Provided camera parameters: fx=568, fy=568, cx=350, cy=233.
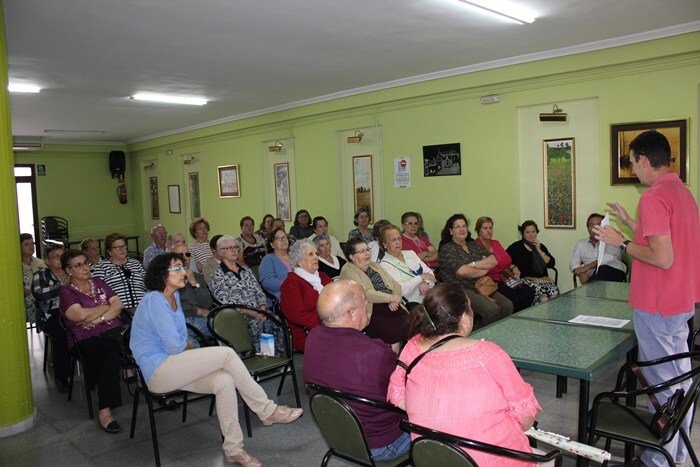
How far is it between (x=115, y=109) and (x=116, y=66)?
10.9ft

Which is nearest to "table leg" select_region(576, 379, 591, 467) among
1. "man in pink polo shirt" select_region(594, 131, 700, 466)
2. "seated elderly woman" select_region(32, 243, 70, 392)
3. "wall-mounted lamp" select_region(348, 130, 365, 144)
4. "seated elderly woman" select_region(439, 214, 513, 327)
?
"man in pink polo shirt" select_region(594, 131, 700, 466)

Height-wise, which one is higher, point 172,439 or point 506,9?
point 506,9

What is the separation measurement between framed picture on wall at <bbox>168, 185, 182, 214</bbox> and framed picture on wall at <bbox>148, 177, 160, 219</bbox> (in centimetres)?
74

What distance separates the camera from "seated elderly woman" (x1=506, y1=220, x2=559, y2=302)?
6.21 metres

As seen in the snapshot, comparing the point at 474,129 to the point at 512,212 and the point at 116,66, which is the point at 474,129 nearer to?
the point at 512,212

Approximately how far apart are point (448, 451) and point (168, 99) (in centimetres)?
765

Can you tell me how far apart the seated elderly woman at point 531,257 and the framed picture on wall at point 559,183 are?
30 cm

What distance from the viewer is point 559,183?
6.53m

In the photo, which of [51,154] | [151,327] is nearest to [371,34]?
[151,327]

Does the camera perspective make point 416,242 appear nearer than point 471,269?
No

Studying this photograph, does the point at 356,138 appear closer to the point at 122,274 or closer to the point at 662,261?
the point at 122,274

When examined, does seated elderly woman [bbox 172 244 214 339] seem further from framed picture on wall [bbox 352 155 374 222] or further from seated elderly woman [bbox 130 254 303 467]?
framed picture on wall [bbox 352 155 374 222]

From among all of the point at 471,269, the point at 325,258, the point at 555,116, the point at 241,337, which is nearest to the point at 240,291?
the point at 241,337

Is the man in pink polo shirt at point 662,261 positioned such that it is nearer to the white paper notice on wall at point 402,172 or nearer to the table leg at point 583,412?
the table leg at point 583,412
